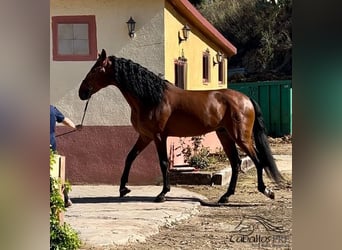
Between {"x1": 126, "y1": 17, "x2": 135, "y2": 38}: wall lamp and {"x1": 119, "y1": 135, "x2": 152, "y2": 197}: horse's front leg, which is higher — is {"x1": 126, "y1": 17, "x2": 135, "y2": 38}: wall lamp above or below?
above

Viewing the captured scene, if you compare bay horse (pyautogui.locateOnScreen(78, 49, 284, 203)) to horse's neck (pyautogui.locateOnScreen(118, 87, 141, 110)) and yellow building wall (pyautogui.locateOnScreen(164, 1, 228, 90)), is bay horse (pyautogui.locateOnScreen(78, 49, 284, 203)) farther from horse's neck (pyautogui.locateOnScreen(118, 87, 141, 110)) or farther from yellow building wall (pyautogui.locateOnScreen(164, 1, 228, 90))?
yellow building wall (pyautogui.locateOnScreen(164, 1, 228, 90))

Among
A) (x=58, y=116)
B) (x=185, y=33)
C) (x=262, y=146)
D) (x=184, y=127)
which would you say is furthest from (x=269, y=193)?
(x=58, y=116)

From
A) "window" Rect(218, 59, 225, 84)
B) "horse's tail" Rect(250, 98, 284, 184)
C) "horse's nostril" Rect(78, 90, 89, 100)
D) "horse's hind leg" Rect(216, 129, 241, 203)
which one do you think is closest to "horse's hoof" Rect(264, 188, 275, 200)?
"horse's tail" Rect(250, 98, 284, 184)

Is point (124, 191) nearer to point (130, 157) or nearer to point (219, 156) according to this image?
point (130, 157)

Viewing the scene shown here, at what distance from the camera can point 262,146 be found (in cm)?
485

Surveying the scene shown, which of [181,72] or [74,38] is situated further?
[181,72]

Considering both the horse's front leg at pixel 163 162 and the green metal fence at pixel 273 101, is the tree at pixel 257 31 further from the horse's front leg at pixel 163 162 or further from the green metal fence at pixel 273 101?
the horse's front leg at pixel 163 162

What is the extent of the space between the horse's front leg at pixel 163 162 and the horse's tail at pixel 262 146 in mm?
748

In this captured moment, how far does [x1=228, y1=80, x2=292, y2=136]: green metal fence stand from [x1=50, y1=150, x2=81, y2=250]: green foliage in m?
1.59

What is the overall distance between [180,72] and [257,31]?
853mm

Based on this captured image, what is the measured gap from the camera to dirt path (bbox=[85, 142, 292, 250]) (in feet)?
14.5
